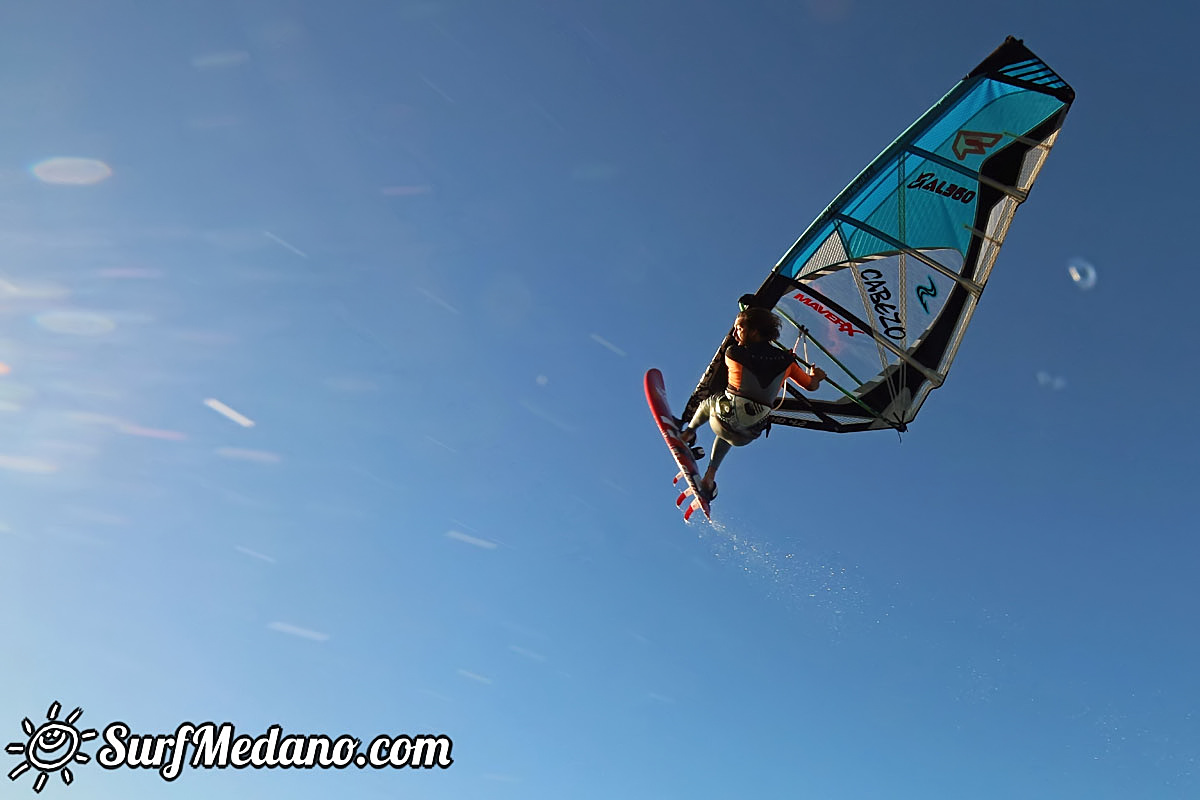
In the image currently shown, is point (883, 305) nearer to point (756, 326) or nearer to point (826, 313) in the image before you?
point (826, 313)

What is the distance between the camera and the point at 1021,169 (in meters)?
11.7

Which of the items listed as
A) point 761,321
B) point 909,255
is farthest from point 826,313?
point 909,255

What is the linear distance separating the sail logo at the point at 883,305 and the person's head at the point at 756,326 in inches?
70.2

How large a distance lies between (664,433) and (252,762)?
8985 millimetres

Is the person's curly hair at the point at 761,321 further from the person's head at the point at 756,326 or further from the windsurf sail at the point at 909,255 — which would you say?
the windsurf sail at the point at 909,255

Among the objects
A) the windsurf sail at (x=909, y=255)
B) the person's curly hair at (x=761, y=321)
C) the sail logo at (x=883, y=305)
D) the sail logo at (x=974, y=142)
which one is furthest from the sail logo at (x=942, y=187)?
the person's curly hair at (x=761, y=321)

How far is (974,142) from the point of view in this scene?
1170 cm

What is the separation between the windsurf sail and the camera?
1127cm

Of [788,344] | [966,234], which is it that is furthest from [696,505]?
[966,234]

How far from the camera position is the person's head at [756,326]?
12.1 meters

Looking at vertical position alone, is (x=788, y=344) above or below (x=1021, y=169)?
below

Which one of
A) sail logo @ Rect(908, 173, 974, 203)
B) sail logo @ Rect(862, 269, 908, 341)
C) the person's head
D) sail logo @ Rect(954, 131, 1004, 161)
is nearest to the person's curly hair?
the person's head

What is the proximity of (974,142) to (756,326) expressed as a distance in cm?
420

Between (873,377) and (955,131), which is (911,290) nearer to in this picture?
(873,377)
